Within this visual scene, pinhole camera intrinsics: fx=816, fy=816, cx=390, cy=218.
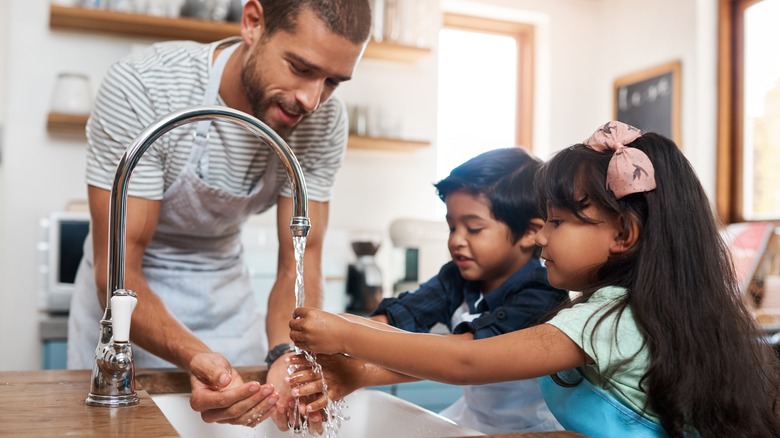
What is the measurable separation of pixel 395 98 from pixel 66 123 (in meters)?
1.29

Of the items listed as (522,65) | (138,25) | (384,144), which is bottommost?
(384,144)

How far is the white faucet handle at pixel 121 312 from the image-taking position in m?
0.91

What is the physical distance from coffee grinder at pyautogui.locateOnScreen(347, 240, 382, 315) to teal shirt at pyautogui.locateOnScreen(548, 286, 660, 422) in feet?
6.22

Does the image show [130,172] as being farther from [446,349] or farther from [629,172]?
[629,172]

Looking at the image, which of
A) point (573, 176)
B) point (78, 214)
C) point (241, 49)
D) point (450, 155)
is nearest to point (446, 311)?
point (573, 176)

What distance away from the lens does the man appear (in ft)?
4.16

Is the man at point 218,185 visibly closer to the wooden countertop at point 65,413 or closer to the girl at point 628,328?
the wooden countertop at point 65,413

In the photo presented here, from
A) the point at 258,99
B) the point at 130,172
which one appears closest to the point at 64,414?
the point at 130,172

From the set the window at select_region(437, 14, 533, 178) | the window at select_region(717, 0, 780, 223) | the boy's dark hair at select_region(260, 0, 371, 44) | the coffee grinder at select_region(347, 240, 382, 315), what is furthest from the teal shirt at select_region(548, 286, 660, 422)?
the window at select_region(437, 14, 533, 178)

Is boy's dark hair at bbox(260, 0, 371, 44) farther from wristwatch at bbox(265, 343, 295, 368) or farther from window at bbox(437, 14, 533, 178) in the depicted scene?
window at bbox(437, 14, 533, 178)

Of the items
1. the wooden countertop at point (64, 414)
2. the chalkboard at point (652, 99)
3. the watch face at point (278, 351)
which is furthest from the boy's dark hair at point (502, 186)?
the chalkboard at point (652, 99)

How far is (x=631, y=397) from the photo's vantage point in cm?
90

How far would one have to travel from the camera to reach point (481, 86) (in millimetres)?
A: 4125

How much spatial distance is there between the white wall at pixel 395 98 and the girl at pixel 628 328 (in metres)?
2.17
